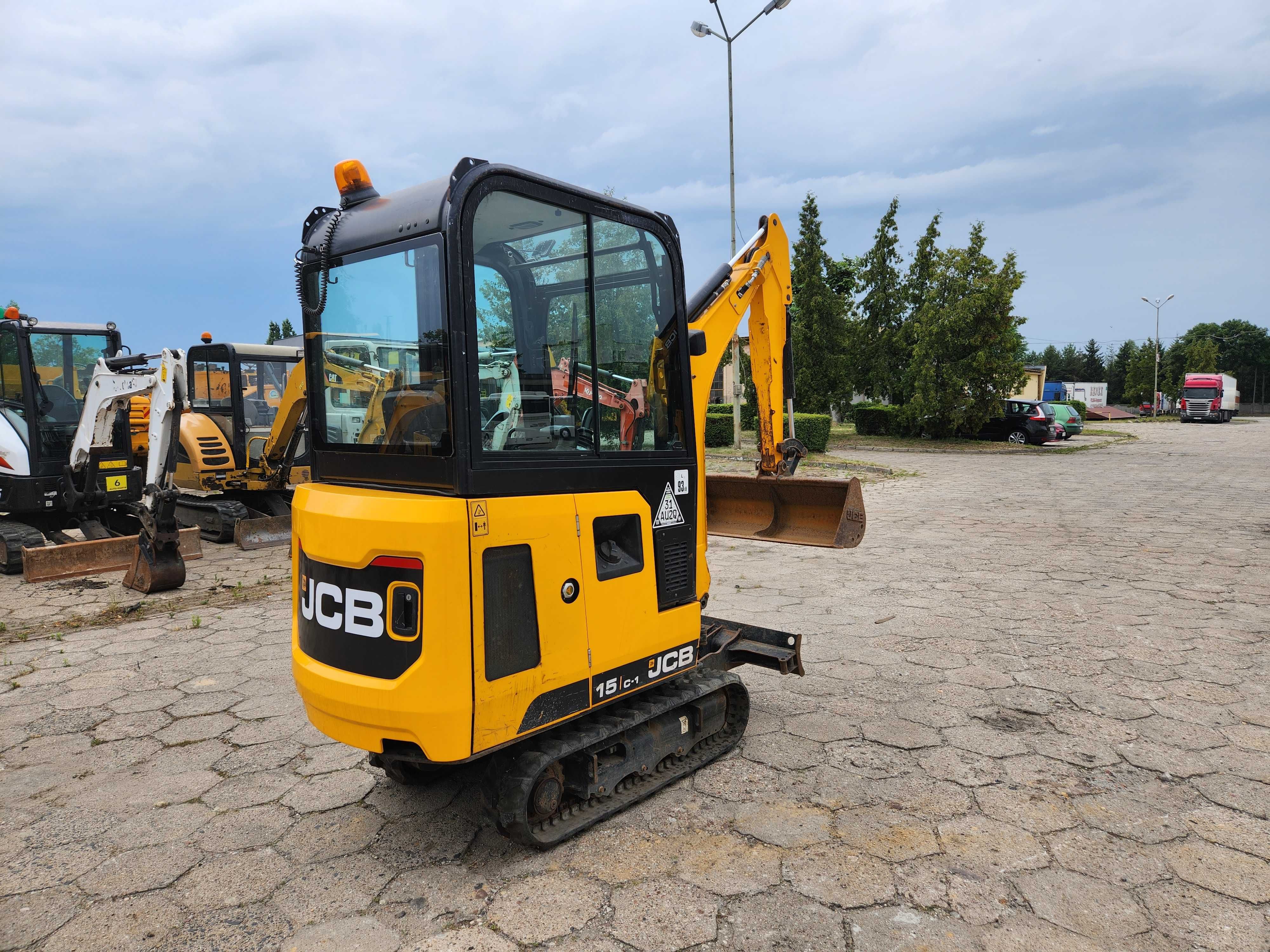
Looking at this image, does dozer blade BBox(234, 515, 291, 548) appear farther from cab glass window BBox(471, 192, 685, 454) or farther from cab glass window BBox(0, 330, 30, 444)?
cab glass window BBox(471, 192, 685, 454)

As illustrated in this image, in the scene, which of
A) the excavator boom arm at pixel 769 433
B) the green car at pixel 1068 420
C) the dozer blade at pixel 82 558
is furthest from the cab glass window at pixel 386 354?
the green car at pixel 1068 420

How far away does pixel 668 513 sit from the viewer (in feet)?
11.1

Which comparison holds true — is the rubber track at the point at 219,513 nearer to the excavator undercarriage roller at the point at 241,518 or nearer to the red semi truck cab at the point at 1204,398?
the excavator undercarriage roller at the point at 241,518

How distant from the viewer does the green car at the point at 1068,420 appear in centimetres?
2572

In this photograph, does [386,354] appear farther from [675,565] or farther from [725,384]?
[725,384]

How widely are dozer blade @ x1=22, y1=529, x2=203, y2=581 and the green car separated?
24553mm

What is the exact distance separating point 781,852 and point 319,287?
2.73 metres

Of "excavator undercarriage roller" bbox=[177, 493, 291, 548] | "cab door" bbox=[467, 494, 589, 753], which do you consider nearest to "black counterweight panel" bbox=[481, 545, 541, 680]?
"cab door" bbox=[467, 494, 589, 753]

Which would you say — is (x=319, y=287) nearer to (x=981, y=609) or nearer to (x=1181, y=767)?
(x=1181, y=767)

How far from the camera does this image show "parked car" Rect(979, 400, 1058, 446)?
922 inches

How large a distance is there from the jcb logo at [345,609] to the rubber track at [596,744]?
2.28 ft

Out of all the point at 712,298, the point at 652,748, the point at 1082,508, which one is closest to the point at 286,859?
the point at 652,748

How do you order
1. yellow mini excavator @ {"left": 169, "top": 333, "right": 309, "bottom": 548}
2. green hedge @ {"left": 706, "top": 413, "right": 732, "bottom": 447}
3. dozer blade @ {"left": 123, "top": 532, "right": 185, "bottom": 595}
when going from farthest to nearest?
green hedge @ {"left": 706, "top": 413, "right": 732, "bottom": 447}, yellow mini excavator @ {"left": 169, "top": 333, "right": 309, "bottom": 548}, dozer blade @ {"left": 123, "top": 532, "right": 185, "bottom": 595}

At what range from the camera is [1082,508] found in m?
11.1
